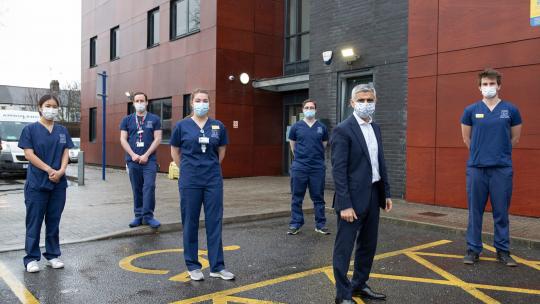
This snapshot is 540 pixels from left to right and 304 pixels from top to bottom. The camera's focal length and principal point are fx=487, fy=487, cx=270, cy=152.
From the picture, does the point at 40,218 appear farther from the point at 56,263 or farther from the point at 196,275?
the point at 196,275

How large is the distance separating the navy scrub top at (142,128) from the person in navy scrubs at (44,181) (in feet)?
6.38

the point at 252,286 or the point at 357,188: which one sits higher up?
the point at 357,188

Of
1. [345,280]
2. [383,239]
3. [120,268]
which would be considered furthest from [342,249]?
[383,239]

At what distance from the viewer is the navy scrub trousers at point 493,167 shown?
558cm

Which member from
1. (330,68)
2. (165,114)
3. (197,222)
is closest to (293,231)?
(197,222)

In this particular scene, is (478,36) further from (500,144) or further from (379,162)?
(379,162)

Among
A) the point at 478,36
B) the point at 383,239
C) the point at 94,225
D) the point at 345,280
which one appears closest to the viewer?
the point at 345,280

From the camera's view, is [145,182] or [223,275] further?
[145,182]

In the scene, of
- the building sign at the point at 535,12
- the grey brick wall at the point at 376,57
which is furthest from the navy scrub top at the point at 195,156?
the grey brick wall at the point at 376,57

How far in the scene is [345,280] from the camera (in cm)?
412

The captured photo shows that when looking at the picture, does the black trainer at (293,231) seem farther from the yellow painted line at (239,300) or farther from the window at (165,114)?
the window at (165,114)

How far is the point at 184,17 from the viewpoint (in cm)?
1662

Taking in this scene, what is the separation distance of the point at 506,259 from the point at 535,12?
467 cm

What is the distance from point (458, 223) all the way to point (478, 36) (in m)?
3.60
